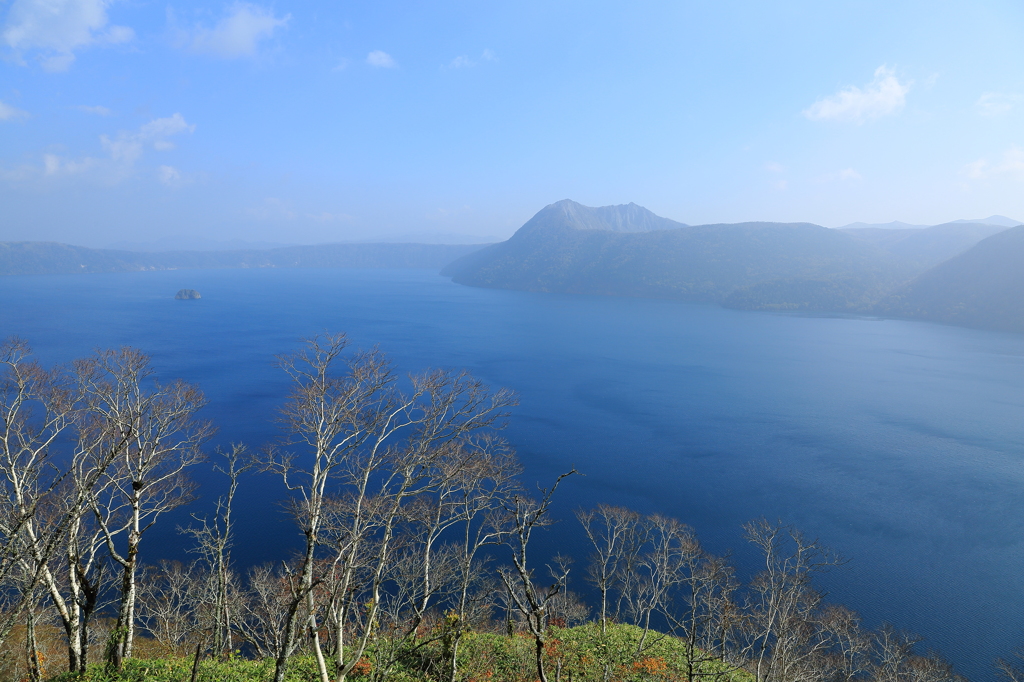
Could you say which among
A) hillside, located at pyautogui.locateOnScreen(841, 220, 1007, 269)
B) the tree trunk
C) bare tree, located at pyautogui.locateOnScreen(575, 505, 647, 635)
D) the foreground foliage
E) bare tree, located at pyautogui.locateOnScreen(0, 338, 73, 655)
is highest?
hillside, located at pyautogui.locateOnScreen(841, 220, 1007, 269)

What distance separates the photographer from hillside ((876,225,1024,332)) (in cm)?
10526

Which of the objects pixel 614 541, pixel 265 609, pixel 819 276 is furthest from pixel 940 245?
pixel 265 609

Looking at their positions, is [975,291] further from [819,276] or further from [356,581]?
[356,581]

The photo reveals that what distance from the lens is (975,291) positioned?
377 ft

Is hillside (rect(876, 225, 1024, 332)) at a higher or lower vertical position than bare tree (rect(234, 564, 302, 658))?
higher

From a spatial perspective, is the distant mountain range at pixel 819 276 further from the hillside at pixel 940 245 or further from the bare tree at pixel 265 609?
the bare tree at pixel 265 609

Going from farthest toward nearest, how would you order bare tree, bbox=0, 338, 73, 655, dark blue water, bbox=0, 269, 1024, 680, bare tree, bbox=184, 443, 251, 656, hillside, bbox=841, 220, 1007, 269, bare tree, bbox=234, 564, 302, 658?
hillside, bbox=841, 220, 1007, 269 → dark blue water, bbox=0, 269, 1024, 680 → bare tree, bbox=234, 564, 302, 658 → bare tree, bbox=184, 443, 251, 656 → bare tree, bbox=0, 338, 73, 655

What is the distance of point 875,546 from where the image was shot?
27.5 meters

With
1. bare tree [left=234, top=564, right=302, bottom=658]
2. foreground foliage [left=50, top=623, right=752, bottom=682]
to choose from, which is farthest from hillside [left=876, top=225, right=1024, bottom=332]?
bare tree [left=234, top=564, right=302, bottom=658]

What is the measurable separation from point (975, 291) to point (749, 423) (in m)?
112

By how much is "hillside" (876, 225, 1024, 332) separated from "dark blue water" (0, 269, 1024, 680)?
11.3m

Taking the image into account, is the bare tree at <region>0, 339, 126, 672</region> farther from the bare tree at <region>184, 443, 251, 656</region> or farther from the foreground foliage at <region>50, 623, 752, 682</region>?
the bare tree at <region>184, 443, 251, 656</region>

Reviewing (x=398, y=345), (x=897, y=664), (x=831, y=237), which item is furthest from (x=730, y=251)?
(x=897, y=664)

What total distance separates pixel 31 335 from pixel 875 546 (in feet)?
342
